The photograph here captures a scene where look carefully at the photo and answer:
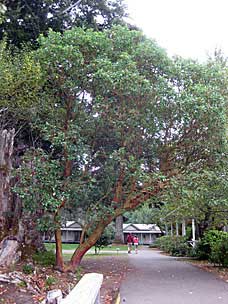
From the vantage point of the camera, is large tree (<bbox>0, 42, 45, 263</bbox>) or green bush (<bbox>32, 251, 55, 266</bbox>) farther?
green bush (<bbox>32, 251, 55, 266</bbox>)

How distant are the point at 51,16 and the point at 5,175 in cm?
697

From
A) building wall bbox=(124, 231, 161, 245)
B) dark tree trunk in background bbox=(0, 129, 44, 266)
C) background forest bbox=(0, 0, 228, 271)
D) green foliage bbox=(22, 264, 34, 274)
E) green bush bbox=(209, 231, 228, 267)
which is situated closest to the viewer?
green foliage bbox=(22, 264, 34, 274)

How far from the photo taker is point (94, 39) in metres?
13.5

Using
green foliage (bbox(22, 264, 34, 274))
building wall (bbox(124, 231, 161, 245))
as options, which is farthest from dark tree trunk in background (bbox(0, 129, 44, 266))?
building wall (bbox(124, 231, 161, 245))

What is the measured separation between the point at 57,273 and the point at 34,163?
157 inches

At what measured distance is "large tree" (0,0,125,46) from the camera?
15281 mm

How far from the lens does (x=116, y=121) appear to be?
44.2ft

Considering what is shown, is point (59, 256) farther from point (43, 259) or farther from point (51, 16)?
point (51, 16)

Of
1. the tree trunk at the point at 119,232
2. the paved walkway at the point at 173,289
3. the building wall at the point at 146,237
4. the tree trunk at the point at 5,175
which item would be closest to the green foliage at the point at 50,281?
the paved walkway at the point at 173,289

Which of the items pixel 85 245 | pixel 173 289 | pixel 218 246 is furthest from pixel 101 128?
pixel 218 246

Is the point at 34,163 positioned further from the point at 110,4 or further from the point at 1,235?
the point at 110,4

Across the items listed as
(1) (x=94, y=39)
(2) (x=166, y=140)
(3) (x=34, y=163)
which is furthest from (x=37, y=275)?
(1) (x=94, y=39)

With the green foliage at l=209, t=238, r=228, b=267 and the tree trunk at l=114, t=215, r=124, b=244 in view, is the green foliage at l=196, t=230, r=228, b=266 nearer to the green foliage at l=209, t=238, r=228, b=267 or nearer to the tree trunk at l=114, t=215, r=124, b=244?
the green foliage at l=209, t=238, r=228, b=267

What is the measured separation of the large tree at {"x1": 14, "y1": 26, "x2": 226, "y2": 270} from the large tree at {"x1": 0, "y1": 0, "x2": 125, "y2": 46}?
7.21 ft
